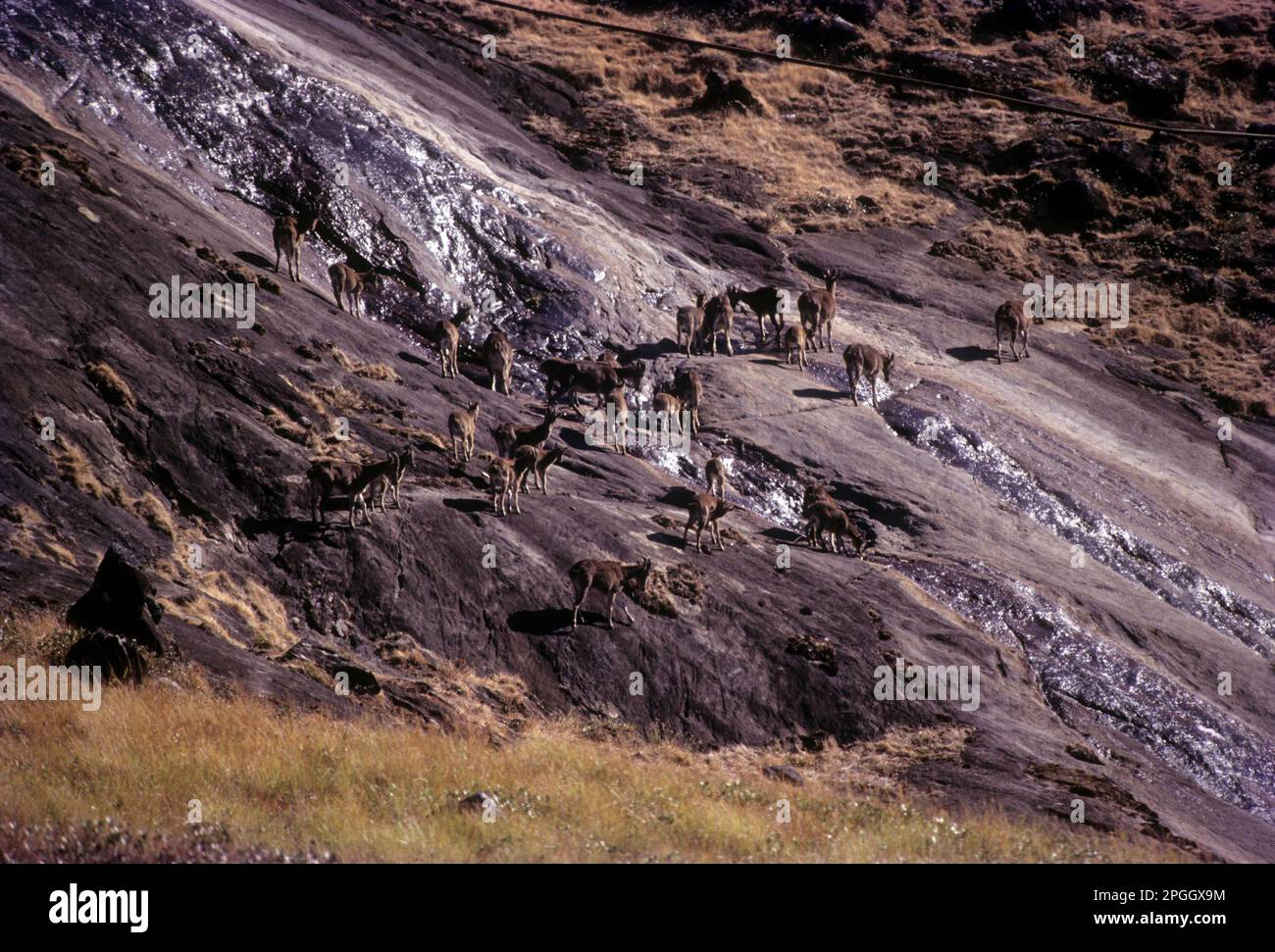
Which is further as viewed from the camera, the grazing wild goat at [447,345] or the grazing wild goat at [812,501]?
the grazing wild goat at [447,345]

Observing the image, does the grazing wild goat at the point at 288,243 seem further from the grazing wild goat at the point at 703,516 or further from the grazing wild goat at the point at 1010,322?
the grazing wild goat at the point at 1010,322

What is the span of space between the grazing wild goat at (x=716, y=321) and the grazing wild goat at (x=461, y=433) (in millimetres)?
12086

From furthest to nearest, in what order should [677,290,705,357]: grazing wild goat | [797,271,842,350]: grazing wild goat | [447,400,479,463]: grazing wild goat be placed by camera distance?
[797,271,842,350]: grazing wild goat → [677,290,705,357]: grazing wild goat → [447,400,479,463]: grazing wild goat

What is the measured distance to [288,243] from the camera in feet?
101

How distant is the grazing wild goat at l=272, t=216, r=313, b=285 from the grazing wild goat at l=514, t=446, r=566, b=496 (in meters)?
9.33

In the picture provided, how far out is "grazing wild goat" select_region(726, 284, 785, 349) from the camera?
3872cm

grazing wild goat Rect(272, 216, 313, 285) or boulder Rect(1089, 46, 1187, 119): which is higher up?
boulder Rect(1089, 46, 1187, 119)

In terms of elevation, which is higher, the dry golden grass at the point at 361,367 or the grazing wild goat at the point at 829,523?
the dry golden grass at the point at 361,367

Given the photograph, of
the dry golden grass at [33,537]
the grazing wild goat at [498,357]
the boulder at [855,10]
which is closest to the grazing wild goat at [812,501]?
the grazing wild goat at [498,357]

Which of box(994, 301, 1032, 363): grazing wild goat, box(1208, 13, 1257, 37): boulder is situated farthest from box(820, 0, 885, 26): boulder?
box(994, 301, 1032, 363): grazing wild goat

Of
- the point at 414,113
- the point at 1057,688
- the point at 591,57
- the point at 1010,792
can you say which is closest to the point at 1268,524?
the point at 1057,688

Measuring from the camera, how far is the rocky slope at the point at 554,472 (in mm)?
20094

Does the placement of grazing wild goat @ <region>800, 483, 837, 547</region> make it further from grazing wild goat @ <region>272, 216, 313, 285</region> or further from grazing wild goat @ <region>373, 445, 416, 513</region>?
grazing wild goat @ <region>272, 216, 313, 285</region>

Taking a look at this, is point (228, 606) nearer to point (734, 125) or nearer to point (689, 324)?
Answer: point (689, 324)
